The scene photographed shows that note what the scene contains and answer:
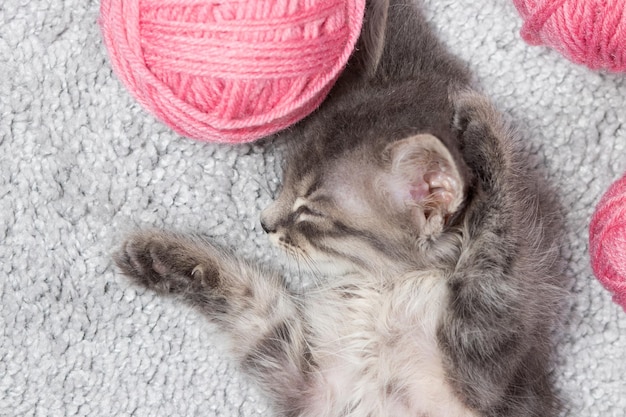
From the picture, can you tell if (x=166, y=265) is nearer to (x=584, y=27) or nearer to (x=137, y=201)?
(x=137, y=201)

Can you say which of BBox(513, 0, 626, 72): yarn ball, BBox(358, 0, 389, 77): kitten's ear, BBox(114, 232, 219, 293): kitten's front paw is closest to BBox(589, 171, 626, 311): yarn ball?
BBox(513, 0, 626, 72): yarn ball

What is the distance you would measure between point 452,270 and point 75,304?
0.85 m

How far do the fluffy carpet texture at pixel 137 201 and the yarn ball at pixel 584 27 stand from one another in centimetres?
26

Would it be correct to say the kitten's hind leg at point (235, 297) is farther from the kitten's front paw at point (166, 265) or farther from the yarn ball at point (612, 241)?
the yarn ball at point (612, 241)

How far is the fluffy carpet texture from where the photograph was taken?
5.42 ft

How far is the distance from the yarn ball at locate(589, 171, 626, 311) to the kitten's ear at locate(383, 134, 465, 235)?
29 cm

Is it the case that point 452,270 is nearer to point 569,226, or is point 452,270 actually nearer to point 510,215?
point 510,215

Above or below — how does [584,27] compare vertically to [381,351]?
above

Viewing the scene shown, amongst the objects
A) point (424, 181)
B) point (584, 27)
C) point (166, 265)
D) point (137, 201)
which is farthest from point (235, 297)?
point (584, 27)

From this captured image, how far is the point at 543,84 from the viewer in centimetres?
165

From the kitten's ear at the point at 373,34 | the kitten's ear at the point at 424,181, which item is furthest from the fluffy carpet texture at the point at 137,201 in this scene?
the kitten's ear at the point at 424,181

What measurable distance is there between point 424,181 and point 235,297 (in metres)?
0.53

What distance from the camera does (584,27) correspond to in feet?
4.26

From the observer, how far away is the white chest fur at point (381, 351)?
1.40m
